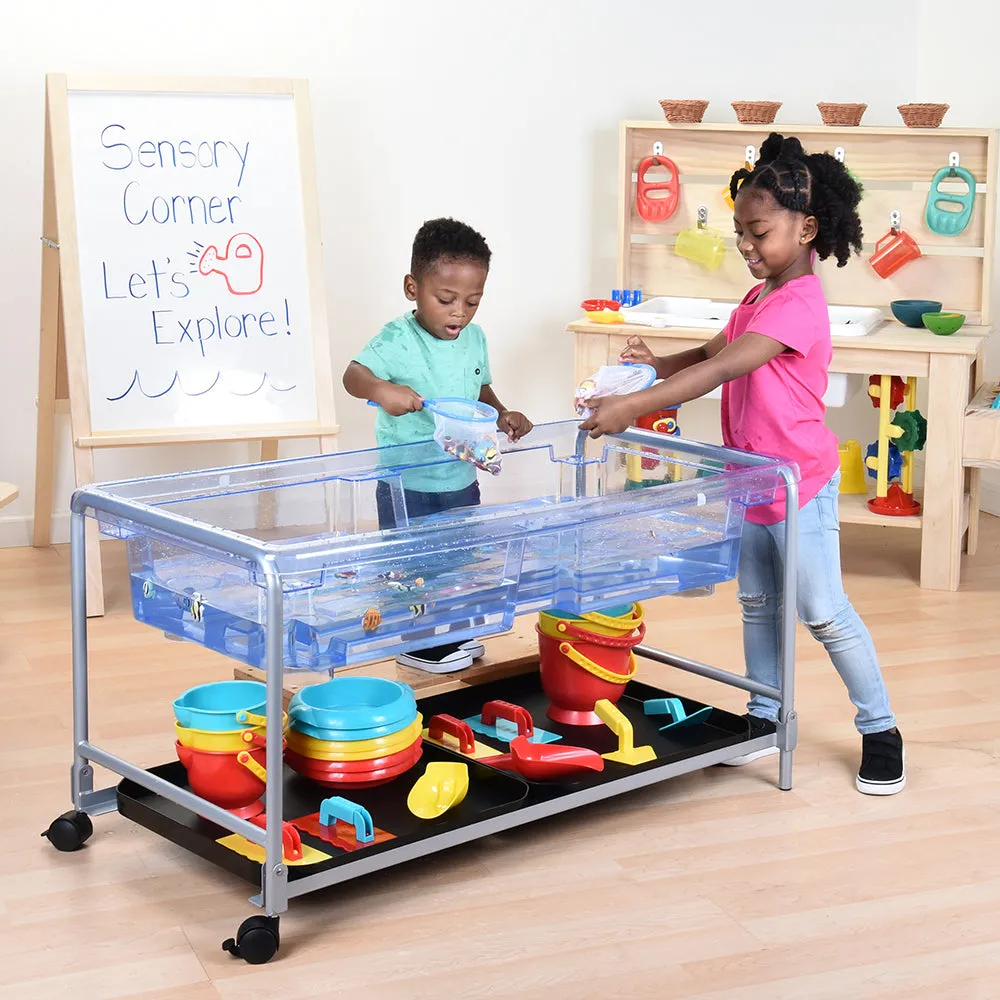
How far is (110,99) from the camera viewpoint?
349cm

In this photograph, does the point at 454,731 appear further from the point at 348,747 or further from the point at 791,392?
the point at 791,392

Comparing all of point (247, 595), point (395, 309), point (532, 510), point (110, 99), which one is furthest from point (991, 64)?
point (247, 595)

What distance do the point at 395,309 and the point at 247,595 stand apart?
2376 mm

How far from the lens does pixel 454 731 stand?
244 cm

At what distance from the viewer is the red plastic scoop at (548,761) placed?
7.57ft

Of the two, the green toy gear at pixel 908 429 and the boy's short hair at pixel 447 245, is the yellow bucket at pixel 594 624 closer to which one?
the boy's short hair at pixel 447 245

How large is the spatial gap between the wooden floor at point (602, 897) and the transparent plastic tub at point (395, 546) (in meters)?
0.37

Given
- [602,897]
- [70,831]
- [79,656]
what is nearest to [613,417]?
[602,897]

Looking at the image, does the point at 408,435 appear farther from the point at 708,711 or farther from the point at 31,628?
the point at 31,628

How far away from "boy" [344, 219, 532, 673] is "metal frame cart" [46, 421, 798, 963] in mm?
48

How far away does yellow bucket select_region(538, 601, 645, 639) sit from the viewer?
8.08 feet

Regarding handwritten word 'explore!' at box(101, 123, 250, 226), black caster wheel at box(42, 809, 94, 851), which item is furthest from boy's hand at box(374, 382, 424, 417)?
handwritten word 'explore!' at box(101, 123, 250, 226)

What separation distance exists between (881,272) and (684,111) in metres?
0.71

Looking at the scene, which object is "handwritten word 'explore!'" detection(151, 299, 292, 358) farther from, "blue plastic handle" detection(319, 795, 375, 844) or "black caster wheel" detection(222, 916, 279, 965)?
"black caster wheel" detection(222, 916, 279, 965)
